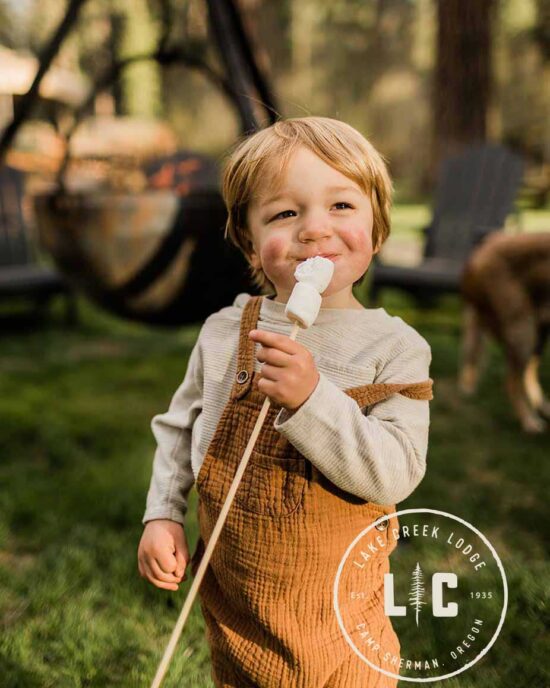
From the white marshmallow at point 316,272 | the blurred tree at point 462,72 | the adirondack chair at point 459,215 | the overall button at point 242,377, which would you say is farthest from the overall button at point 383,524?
the blurred tree at point 462,72

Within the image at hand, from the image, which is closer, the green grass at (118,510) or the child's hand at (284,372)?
the child's hand at (284,372)

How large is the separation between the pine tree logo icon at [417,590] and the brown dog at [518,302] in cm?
170

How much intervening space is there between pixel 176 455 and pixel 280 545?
0.34 m

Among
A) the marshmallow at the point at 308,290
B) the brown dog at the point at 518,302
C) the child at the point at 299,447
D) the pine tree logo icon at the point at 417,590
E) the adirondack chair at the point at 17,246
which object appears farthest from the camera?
the adirondack chair at the point at 17,246

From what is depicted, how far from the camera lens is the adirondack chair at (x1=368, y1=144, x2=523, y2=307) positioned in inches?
226

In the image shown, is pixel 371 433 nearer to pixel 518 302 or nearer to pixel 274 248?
pixel 274 248

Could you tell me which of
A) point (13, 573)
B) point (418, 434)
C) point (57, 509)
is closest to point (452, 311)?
point (57, 509)

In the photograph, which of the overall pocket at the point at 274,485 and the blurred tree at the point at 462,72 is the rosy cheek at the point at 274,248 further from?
the blurred tree at the point at 462,72

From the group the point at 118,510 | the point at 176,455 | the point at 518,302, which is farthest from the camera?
the point at 518,302

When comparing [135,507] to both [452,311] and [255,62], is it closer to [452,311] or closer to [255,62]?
[255,62]

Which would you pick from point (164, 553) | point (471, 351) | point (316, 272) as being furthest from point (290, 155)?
point (471, 351)

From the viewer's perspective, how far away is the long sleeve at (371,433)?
42.2 inches

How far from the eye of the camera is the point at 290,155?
4.00 feet

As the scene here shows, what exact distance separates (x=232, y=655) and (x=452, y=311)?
589 cm
